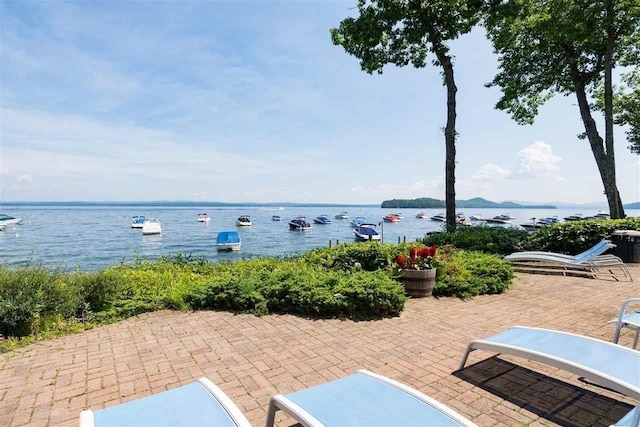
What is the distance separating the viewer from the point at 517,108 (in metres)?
18.8

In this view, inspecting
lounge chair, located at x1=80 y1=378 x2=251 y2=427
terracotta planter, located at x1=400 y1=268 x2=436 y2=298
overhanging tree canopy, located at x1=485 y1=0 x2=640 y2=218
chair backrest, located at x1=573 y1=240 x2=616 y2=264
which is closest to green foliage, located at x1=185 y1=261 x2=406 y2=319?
terracotta planter, located at x1=400 y1=268 x2=436 y2=298

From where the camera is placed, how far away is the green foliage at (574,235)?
1066 centimetres

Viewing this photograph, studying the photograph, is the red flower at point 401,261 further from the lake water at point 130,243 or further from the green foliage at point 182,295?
the lake water at point 130,243

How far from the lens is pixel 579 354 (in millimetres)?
2859

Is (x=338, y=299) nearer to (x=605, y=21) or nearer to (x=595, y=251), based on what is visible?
(x=595, y=251)

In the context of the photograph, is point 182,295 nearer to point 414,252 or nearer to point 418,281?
point 418,281

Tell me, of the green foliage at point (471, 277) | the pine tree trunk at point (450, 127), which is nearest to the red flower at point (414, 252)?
the green foliage at point (471, 277)

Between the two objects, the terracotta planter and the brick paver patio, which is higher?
the terracotta planter

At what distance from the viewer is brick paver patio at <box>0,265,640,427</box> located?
9.41ft

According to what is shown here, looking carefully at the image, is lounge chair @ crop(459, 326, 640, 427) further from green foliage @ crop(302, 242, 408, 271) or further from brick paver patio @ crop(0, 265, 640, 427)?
green foliage @ crop(302, 242, 408, 271)

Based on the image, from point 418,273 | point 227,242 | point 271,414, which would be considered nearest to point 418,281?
point 418,273

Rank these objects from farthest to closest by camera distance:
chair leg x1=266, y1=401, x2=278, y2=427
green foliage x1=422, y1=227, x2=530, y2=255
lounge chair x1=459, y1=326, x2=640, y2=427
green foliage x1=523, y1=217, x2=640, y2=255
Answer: green foliage x1=422, y1=227, x2=530, y2=255 → green foliage x1=523, y1=217, x2=640, y2=255 → lounge chair x1=459, y1=326, x2=640, y2=427 → chair leg x1=266, y1=401, x2=278, y2=427

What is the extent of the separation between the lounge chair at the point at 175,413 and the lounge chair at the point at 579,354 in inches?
89.7

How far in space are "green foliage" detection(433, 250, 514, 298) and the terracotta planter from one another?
27 centimetres
